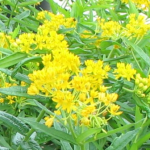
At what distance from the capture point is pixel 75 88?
713 mm

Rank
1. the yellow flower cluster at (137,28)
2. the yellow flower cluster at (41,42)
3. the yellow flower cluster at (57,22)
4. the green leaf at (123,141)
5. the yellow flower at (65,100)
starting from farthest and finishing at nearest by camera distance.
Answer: the yellow flower cluster at (57,22) → the yellow flower cluster at (137,28) → the yellow flower cluster at (41,42) → the green leaf at (123,141) → the yellow flower at (65,100)

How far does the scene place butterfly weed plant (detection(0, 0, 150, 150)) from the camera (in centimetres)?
73

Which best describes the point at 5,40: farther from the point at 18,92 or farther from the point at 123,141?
the point at 123,141

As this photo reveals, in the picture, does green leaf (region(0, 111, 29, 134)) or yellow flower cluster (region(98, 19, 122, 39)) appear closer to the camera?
green leaf (region(0, 111, 29, 134))

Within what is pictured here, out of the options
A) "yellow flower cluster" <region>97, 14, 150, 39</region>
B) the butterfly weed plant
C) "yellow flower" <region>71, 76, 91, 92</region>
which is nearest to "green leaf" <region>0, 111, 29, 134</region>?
the butterfly weed plant

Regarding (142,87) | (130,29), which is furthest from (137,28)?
(142,87)

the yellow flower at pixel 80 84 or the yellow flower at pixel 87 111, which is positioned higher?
the yellow flower at pixel 80 84

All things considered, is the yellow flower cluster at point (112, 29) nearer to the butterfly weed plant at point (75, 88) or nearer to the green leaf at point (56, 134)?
the butterfly weed plant at point (75, 88)

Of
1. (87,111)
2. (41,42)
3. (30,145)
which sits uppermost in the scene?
(41,42)

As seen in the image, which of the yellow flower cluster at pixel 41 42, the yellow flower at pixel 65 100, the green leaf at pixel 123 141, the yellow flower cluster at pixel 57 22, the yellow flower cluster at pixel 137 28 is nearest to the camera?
the yellow flower at pixel 65 100

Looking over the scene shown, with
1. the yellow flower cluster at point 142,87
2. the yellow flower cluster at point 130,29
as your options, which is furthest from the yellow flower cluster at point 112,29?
the yellow flower cluster at point 142,87

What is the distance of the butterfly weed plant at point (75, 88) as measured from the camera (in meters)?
0.73

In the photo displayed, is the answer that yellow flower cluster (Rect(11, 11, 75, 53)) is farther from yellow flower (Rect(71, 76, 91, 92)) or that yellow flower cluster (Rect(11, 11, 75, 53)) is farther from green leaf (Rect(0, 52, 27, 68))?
yellow flower (Rect(71, 76, 91, 92))

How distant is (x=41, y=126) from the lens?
0.78 meters
